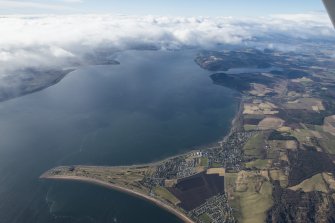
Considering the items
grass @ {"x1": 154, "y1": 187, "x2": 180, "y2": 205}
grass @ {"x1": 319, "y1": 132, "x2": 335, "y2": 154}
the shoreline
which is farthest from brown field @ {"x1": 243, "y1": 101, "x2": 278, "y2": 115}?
the shoreline

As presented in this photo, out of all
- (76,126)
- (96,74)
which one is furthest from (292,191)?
(96,74)

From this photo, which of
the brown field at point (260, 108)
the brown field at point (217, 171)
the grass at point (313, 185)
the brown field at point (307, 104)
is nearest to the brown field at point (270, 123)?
the brown field at point (260, 108)

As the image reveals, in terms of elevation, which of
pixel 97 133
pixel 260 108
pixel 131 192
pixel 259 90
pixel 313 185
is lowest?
pixel 259 90

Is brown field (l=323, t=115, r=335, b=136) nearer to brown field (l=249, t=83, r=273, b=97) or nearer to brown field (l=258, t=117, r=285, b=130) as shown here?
brown field (l=258, t=117, r=285, b=130)

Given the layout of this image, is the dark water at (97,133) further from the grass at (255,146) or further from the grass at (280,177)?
the grass at (280,177)

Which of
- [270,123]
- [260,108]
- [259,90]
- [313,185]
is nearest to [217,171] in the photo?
[313,185]

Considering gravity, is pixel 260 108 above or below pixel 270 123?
below

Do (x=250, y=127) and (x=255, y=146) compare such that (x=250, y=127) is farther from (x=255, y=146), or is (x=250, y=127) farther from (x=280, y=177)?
(x=280, y=177)

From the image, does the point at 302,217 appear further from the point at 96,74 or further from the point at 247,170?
the point at 96,74
